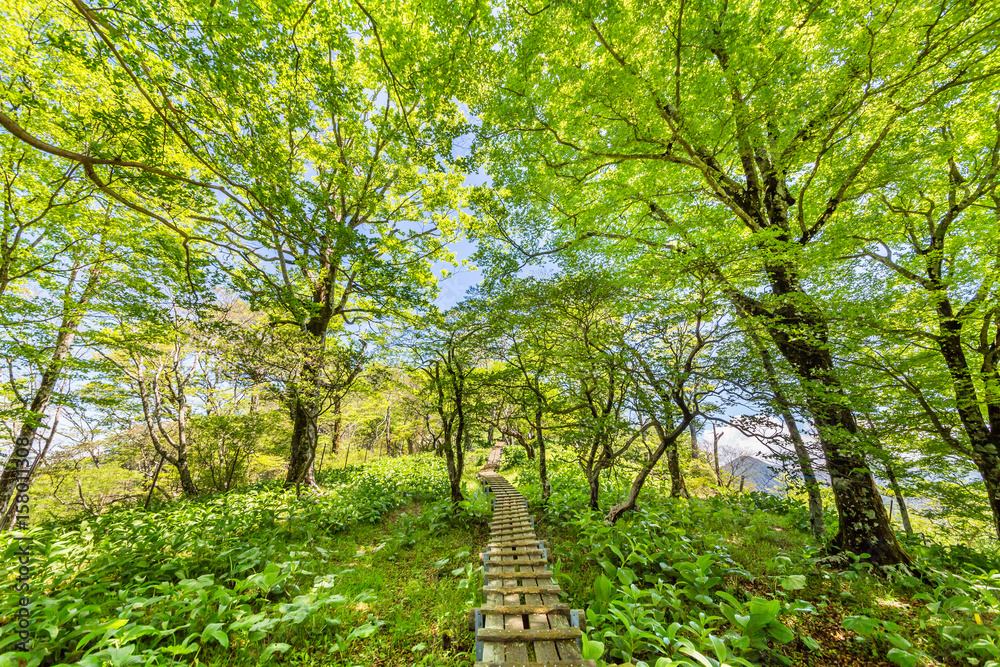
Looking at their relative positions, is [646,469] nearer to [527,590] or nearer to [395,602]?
[527,590]

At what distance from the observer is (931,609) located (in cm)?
343

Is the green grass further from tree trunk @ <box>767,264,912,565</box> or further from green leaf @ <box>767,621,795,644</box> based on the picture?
tree trunk @ <box>767,264,912,565</box>

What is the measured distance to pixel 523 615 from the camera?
3.48 m

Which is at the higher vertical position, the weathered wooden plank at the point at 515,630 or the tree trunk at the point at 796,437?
the tree trunk at the point at 796,437

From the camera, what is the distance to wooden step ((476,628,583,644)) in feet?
9.73

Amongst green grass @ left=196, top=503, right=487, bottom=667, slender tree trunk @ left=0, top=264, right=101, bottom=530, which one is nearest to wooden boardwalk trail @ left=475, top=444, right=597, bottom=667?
green grass @ left=196, top=503, right=487, bottom=667

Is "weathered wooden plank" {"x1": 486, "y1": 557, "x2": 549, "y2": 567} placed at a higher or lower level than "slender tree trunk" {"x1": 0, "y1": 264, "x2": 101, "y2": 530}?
lower

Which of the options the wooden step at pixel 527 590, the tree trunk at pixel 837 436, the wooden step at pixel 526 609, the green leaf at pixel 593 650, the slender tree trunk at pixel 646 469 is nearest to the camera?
the green leaf at pixel 593 650

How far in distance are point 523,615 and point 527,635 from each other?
524 millimetres

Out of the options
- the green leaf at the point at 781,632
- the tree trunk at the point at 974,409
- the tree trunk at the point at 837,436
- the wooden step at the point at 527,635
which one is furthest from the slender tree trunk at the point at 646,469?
the tree trunk at the point at 974,409

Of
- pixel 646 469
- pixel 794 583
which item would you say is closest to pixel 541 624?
pixel 794 583

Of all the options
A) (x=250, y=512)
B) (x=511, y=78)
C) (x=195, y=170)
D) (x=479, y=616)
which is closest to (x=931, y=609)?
(x=479, y=616)

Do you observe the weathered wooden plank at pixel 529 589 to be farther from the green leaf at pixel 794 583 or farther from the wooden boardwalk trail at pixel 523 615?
the green leaf at pixel 794 583

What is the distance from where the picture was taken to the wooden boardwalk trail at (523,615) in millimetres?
2881
